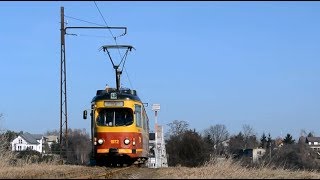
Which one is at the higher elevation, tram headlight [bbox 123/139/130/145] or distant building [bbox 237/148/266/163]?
tram headlight [bbox 123/139/130/145]

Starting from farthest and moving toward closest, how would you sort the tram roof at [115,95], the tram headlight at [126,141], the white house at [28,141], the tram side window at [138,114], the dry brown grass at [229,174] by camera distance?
the white house at [28,141] < the tram side window at [138,114] < the tram roof at [115,95] < the tram headlight at [126,141] < the dry brown grass at [229,174]

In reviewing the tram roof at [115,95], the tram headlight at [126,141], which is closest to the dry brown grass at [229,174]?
the tram headlight at [126,141]

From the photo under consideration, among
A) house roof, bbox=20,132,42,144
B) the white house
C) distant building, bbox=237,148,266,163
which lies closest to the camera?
distant building, bbox=237,148,266,163

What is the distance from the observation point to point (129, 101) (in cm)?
2600

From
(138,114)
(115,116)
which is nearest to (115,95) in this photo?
(115,116)

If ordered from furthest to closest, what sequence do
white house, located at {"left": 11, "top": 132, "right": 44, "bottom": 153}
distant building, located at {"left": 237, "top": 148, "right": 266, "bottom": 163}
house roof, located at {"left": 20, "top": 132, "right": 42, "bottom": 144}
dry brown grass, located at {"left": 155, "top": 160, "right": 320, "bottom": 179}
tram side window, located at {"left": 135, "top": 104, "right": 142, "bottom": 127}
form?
house roof, located at {"left": 20, "top": 132, "right": 42, "bottom": 144} < white house, located at {"left": 11, "top": 132, "right": 44, "bottom": 153} < distant building, located at {"left": 237, "top": 148, "right": 266, "bottom": 163} < tram side window, located at {"left": 135, "top": 104, "right": 142, "bottom": 127} < dry brown grass, located at {"left": 155, "top": 160, "right": 320, "bottom": 179}

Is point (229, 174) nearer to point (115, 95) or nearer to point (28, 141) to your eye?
point (115, 95)

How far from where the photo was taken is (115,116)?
2611 cm

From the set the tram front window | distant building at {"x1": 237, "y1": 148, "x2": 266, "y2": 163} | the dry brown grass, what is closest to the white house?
distant building at {"x1": 237, "y1": 148, "x2": 266, "y2": 163}

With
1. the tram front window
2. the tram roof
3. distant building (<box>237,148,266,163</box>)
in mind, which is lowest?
distant building (<box>237,148,266,163</box>)

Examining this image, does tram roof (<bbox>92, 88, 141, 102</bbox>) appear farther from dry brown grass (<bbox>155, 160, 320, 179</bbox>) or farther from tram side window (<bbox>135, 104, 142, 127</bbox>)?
dry brown grass (<bbox>155, 160, 320, 179</bbox>)

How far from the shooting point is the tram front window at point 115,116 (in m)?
26.0

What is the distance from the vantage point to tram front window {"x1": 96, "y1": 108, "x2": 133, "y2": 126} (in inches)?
1023

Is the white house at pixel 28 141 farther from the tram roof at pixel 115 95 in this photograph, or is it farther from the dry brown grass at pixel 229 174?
the dry brown grass at pixel 229 174
